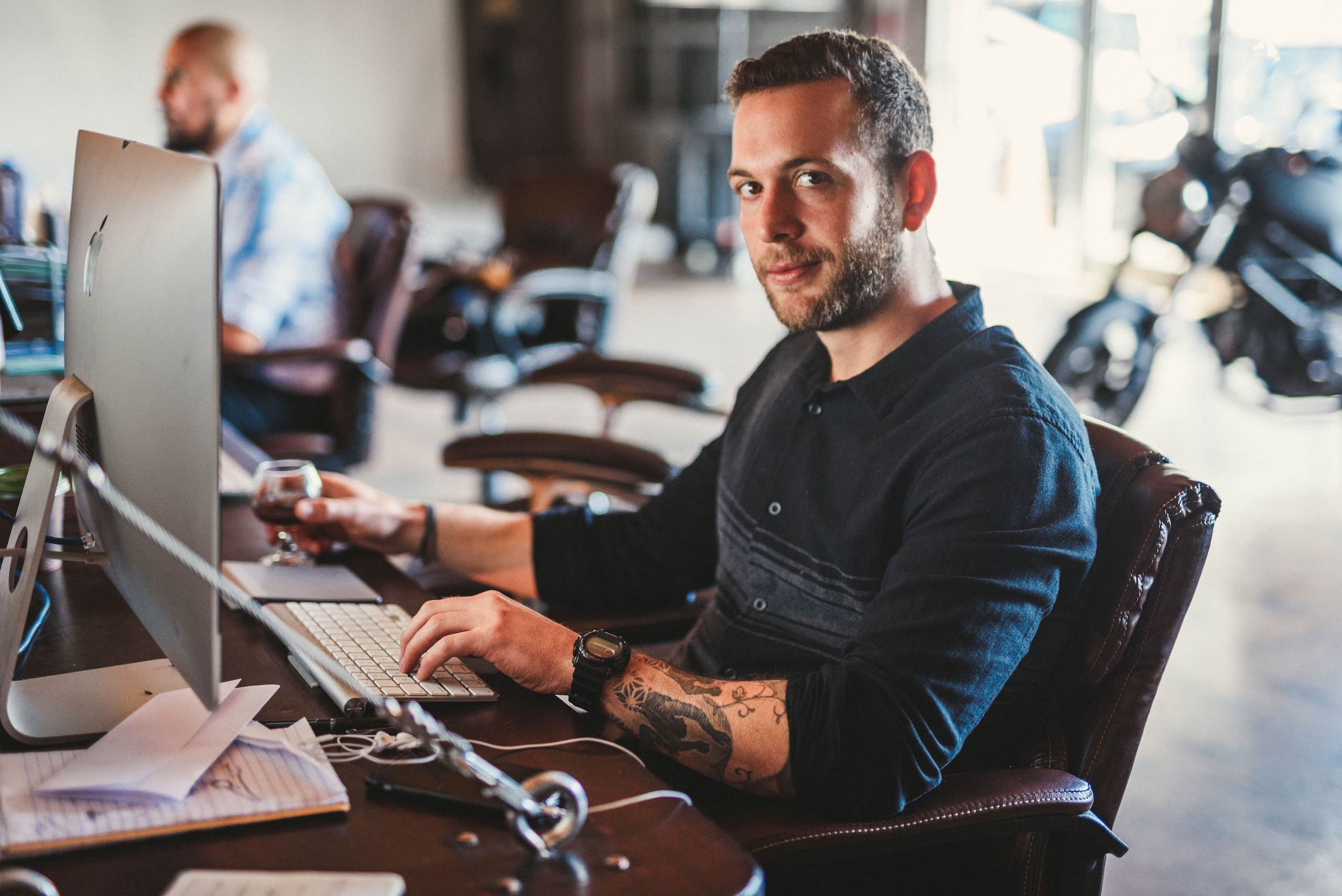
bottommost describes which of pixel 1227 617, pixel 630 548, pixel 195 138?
pixel 1227 617

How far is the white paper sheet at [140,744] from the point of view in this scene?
89 centimetres

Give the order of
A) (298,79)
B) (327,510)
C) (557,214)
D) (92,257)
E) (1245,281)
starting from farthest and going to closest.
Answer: (298,79) → (557,214) → (1245,281) → (327,510) → (92,257)

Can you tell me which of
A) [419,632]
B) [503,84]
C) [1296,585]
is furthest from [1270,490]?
[503,84]

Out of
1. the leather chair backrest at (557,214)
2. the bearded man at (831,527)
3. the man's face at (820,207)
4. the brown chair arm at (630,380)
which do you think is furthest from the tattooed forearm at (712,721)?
the leather chair backrest at (557,214)

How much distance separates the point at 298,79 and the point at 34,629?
8467 millimetres

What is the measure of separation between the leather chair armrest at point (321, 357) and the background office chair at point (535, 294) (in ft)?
2.48

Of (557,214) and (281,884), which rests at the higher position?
(557,214)

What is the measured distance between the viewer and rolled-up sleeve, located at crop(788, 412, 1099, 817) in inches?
42.5

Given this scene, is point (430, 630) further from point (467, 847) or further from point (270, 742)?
point (467, 847)

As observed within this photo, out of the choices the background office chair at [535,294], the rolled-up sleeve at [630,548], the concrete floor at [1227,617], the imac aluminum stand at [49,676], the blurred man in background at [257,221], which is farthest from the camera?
the background office chair at [535,294]

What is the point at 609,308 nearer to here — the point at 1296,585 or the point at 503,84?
the point at 1296,585

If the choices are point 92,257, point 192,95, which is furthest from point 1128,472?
point 192,95

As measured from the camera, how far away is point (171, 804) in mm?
880

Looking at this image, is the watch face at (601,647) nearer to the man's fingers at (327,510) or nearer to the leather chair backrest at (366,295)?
the man's fingers at (327,510)
